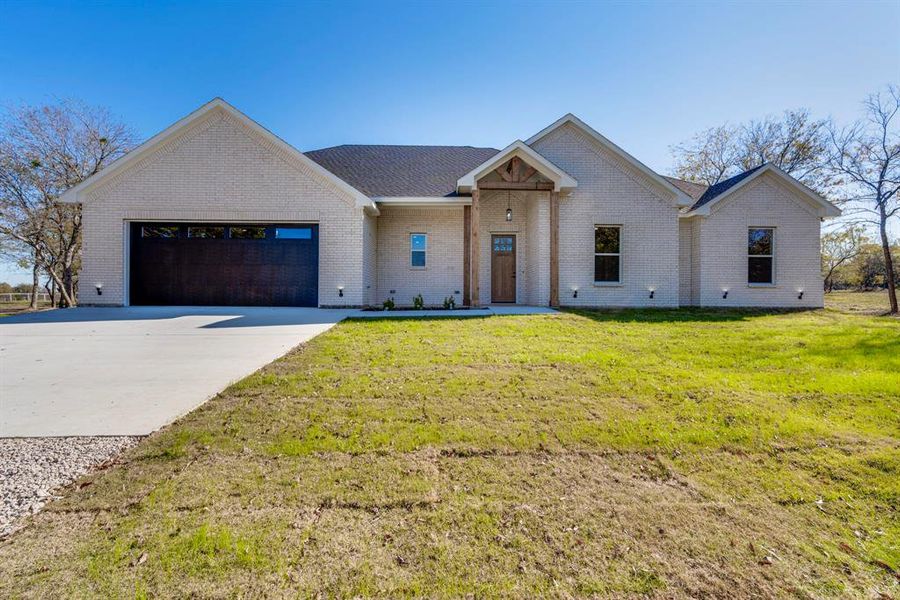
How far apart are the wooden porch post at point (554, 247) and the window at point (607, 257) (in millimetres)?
1618

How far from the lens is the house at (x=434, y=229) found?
11.4m

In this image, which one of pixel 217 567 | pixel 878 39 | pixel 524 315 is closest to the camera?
pixel 217 567

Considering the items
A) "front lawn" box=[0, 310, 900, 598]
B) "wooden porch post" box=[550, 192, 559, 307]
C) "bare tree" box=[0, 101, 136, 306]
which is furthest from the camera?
"bare tree" box=[0, 101, 136, 306]

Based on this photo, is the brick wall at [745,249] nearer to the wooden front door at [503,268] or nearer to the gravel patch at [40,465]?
the wooden front door at [503,268]

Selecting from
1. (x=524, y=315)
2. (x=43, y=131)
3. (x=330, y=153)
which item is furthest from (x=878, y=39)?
(x=43, y=131)

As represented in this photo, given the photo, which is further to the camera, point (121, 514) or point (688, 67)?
point (688, 67)

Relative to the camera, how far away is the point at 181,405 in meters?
3.30

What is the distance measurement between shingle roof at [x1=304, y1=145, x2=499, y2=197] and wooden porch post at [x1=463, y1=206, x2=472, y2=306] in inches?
35.7

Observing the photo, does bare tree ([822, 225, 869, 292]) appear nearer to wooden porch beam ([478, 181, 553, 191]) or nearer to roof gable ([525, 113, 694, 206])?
roof gable ([525, 113, 694, 206])

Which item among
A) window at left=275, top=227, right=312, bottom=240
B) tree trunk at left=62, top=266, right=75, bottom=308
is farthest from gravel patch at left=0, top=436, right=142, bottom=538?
tree trunk at left=62, top=266, right=75, bottom=308

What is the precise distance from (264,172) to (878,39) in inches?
800

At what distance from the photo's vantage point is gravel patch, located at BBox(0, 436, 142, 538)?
1.91 metres

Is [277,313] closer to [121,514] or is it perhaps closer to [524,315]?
[524,315]

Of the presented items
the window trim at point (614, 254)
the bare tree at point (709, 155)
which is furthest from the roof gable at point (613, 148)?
the bare tree at point (709, 155)
